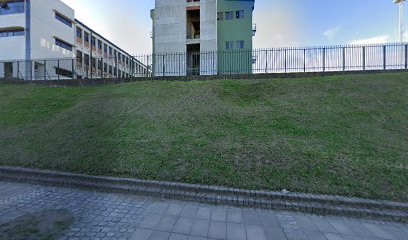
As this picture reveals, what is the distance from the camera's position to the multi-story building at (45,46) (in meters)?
19.6

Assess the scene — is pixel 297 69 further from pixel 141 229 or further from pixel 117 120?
pixel 141 229

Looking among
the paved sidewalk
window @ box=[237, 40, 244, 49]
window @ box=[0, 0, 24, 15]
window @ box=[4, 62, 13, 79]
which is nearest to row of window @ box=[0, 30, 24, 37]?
window @ box=[0, 0, 24, 15]

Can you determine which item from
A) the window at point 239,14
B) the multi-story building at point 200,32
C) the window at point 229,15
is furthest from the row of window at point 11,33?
the window at point 239,14

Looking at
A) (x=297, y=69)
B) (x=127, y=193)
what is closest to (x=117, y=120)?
(x=127, y=193)

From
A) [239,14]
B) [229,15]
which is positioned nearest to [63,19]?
[229,15]

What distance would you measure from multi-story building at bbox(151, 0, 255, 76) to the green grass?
8648 mm

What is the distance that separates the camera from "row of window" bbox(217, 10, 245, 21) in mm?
23484

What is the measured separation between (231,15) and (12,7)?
27.0 m

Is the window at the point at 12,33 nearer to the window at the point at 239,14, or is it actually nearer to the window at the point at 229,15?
the window at the point at 229,15

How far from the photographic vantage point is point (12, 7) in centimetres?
2672

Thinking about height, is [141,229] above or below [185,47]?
below

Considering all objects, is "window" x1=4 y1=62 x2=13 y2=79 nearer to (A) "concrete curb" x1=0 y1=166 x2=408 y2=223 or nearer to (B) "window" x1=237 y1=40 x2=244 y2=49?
(A) "concrete curb" x1=0 y1=166 x2=408 y2=223

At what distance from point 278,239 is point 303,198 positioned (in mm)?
1254

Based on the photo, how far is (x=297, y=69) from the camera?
12.7 m
